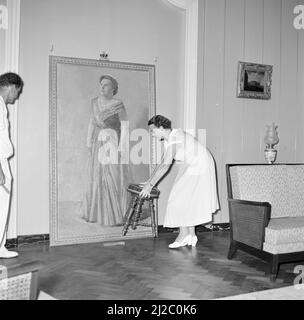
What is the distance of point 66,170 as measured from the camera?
4.80 metres

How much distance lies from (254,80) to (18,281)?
5065 mm

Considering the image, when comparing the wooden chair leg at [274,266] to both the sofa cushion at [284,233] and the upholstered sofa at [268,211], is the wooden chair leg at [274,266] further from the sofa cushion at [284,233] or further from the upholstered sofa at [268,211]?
the sofa cushion at [284,233]

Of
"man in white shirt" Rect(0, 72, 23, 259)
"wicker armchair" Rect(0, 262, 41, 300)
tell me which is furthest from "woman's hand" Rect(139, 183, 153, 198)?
"wicker armchair" Rect(0, 262, 41, 300)

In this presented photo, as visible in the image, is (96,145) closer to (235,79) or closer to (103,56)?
(103,56)

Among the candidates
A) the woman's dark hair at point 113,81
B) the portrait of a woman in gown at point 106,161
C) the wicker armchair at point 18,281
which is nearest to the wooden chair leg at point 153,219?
the portrait of a woman in gown at point 106,161

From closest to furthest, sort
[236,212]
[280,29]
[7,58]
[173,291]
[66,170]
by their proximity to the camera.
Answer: [173,291] < [236,212] < [7,58] < [66,170] < [280,29]

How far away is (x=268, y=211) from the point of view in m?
3.75

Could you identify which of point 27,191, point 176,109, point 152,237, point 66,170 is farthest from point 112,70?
point 152,237

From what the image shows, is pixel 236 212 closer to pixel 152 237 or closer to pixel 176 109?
pixel 152 237

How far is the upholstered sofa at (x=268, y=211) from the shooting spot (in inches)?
144

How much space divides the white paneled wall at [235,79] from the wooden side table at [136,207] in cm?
116

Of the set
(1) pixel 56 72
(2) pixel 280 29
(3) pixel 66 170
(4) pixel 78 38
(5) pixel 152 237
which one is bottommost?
(5) pixel 152 237

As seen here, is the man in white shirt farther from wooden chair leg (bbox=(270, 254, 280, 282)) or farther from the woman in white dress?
wooden chair leg (bbox=(270, 254, 280, 282))

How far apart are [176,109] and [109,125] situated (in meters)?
1.00
